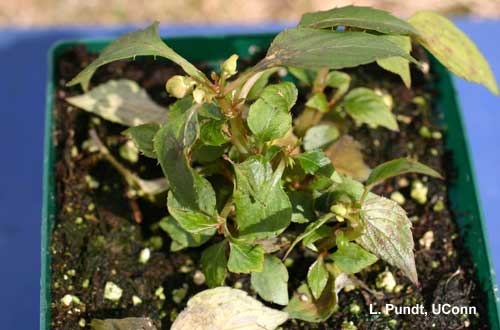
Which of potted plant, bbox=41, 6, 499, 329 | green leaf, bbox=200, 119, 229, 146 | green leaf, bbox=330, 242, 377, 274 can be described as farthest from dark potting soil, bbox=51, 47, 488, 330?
green leaf, bbox=200, 119, 229, 146

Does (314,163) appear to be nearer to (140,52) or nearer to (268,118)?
(268,118)

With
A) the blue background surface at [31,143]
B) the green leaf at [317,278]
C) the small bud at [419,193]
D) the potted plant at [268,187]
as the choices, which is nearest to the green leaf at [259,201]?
the potted plant at [268,187]

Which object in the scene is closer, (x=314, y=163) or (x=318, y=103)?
(x=314, y=163)

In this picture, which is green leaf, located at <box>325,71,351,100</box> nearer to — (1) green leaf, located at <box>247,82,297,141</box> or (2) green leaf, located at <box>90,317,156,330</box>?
(1) green leaf, located at <box>247,82,297,141</box>

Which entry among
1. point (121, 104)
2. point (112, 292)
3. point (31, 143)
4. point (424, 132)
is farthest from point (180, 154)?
point (31, 143)

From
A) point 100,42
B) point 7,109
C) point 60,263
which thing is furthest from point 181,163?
point 7,109

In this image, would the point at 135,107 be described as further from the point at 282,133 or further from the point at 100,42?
the point at 282,133
